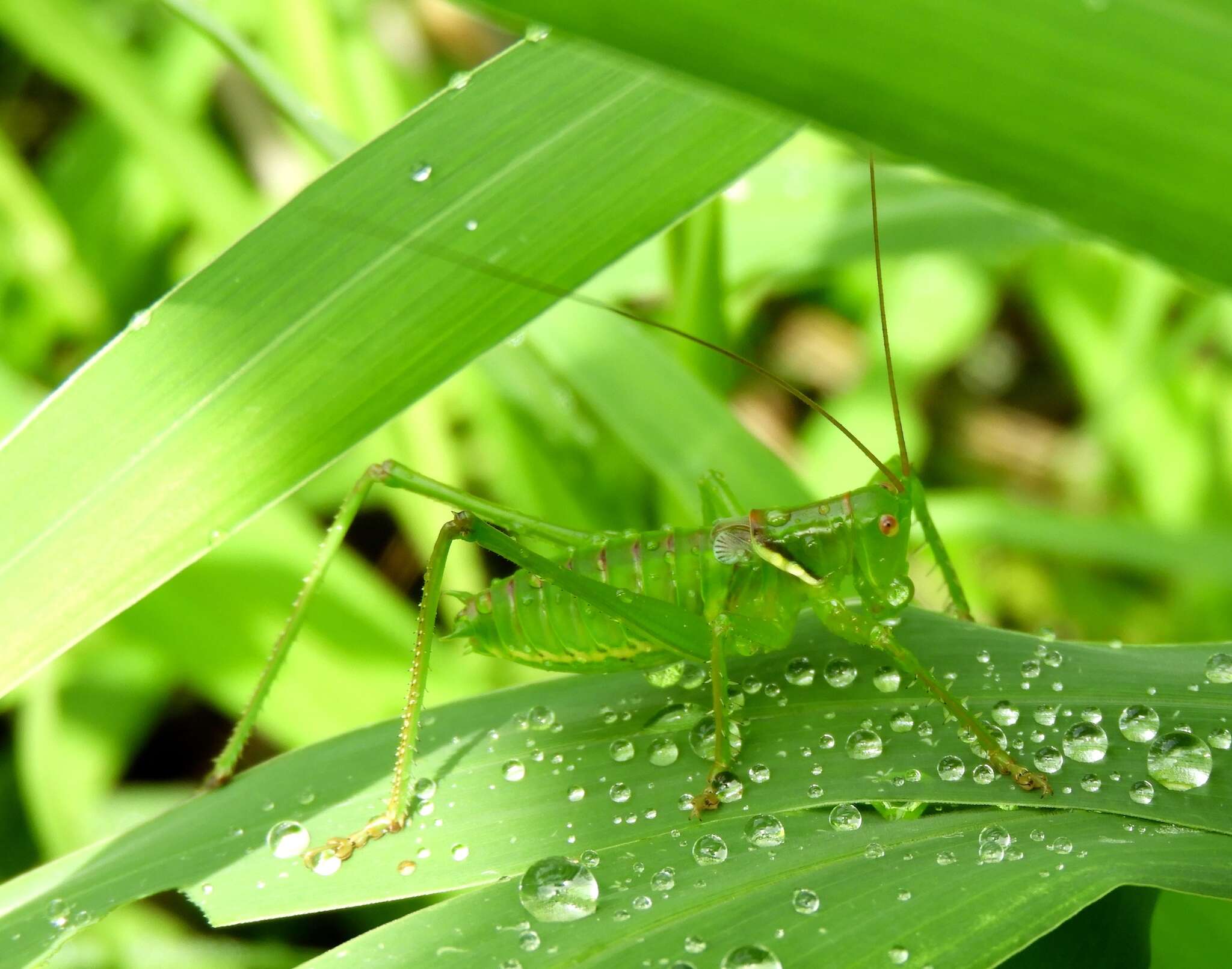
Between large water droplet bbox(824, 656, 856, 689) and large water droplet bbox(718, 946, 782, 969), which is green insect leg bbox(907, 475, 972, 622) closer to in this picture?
large water droplet bbox(824, 656, 856, 689)

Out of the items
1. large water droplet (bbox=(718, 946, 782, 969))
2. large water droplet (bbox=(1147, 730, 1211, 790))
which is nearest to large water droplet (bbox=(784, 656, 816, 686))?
large water droplet (bbox=(1147, 730, 1211, 790))

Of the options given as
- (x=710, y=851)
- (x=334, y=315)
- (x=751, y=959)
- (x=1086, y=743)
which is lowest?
(x=751, y=959)

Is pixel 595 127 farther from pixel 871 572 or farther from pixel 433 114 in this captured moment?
pixel 871 572

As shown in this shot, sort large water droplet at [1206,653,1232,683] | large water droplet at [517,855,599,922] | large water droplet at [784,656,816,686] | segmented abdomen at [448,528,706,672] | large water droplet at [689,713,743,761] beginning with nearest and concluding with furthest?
large water droplet at [517,855,599,922] → large water droplet at [1206,653,1232,683] → large water droplet at [689,713,743,761] → large water droplet at [784,656,816,686] → segmented abdomen at [448,528,706,672]

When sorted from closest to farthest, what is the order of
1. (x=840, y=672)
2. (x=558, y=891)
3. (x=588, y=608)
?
(x=558, y=891)
(x=840, y=672)
(x=588, y=608)

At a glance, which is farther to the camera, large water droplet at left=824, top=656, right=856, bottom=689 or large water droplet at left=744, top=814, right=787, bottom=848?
large water droplet at left=824, top=656, right=856, bottom=689

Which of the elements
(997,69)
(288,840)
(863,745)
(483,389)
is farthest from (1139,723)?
(483,389)

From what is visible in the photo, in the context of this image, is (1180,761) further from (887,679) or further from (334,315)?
(334,315)
